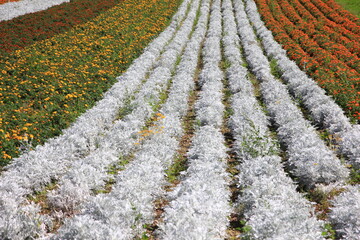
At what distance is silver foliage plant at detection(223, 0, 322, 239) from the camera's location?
5.50m

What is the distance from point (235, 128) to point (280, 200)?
170 inches

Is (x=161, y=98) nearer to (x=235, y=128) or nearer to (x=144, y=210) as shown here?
(x=235, y=128)

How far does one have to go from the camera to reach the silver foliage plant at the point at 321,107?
845cm

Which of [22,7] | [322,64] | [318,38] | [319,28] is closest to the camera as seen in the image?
[322,64]

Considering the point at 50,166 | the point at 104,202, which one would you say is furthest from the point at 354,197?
the point at 50,166

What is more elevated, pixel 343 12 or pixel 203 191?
pixel 343 12

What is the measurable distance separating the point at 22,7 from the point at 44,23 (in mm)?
8484

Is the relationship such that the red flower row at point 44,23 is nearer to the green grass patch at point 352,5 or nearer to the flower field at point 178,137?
the flower field at point 178,137

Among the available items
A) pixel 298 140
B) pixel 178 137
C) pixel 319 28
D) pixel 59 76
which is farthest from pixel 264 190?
pixel 319 28

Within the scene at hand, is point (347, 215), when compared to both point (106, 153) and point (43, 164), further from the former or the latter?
point (43, 164)

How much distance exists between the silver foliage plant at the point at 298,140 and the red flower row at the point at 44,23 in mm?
14534

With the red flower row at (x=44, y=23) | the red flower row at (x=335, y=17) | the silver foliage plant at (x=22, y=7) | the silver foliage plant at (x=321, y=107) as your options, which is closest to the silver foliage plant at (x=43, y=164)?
the silver foliage plant at (x=321, y=107)

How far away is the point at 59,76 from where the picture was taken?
14680 mm

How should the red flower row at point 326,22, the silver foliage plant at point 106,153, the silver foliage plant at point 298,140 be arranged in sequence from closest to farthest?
1. the silver foliage plant at point 106,153
2. the silver foliage plant at point 298,140
3. the red flower row at point 326,22
